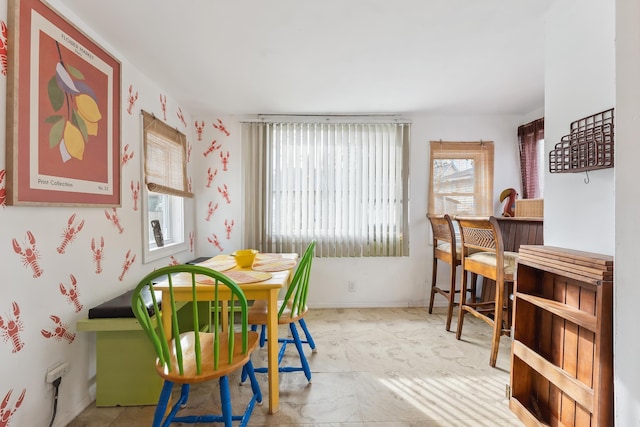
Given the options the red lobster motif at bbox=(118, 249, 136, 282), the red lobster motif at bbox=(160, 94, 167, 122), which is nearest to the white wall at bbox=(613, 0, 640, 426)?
the red lobster motif at bbox=(118, 249, 136, 282)

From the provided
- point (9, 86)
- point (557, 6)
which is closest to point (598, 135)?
point (557, 6)

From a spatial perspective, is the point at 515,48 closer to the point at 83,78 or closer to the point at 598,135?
the point at 598,135

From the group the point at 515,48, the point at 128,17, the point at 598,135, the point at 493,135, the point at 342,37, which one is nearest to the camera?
the point at 598,135

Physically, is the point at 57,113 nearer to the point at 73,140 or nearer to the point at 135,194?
the point at 73,140

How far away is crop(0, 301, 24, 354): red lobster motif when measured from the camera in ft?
4.22

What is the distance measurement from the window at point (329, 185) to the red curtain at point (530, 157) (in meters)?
1.25

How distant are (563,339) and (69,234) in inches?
99.7

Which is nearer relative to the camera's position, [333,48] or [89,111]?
[89,111]

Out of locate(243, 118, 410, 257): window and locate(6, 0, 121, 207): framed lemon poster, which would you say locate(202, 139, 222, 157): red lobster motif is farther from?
locate(6, 0, 121, 207): framed lemon poster

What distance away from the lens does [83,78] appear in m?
1.71

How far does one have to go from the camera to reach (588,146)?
4.19ft

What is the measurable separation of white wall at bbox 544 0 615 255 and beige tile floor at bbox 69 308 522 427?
102 centimetres

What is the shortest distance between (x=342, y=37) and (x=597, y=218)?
1628 millimetres

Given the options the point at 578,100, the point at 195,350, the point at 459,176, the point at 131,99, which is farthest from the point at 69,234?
the point at 459,176
